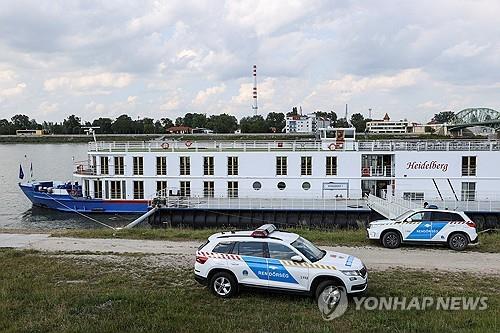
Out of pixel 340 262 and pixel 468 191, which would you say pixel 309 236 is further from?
pixel 468 191

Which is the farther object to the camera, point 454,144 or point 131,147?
point 131,147

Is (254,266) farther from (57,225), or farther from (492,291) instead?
(57,225)

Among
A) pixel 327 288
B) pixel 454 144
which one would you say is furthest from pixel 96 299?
pixel 454 144

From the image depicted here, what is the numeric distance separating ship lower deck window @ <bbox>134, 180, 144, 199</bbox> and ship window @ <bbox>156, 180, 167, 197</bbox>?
1132 mm

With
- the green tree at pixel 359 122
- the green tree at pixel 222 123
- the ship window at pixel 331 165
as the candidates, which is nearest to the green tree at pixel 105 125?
the green tree at pixel 222 123

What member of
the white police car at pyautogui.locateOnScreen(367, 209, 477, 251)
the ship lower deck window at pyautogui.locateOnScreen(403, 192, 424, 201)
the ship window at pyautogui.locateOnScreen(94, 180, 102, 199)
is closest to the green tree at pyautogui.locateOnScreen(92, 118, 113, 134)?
the ship window at pyautogui.locateOnScreen(94, 180, 102, 199)

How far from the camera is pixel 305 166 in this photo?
3216 cm

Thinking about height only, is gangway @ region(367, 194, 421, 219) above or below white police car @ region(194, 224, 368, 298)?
below

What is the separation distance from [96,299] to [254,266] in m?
3.29

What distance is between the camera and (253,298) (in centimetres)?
1088

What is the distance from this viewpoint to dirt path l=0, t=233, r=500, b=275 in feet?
47.5

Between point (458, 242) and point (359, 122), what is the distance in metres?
153

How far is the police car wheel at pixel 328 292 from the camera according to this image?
34.2 feet

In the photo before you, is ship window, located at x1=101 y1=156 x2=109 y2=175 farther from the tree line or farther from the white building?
the white building
